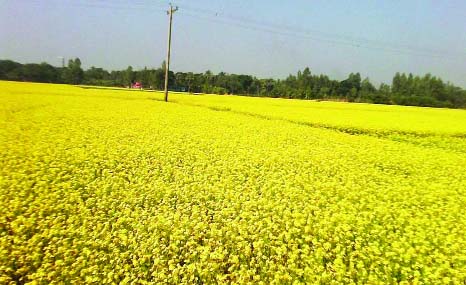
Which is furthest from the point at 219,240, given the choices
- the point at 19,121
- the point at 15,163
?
the point at 19,121

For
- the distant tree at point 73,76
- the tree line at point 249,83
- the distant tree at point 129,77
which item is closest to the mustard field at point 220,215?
the tree line at point 249,83

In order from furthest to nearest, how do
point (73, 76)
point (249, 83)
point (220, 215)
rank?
point (249, 83)
point (73, 76)
point (220, 215)

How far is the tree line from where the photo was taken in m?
89.4

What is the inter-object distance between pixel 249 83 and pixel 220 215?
111246 mm

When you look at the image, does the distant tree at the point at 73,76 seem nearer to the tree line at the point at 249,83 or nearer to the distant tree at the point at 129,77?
the tree line at the point at 249,83

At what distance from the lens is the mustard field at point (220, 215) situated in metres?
5.36

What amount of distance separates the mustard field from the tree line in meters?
73.5

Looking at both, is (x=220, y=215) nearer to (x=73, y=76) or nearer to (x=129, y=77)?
(x=73, y=76)

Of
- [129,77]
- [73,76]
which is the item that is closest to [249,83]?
[129,77]

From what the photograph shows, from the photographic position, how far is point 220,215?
7000 millimetres

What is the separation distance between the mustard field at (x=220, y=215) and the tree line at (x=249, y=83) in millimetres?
73503

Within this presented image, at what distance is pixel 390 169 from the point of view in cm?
1207

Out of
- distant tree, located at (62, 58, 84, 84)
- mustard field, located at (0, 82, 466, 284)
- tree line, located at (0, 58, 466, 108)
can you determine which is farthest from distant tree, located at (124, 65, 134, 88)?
mustard field, located at (0, 82, 466, 284)

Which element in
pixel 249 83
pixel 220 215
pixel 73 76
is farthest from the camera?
pixel 249 83
